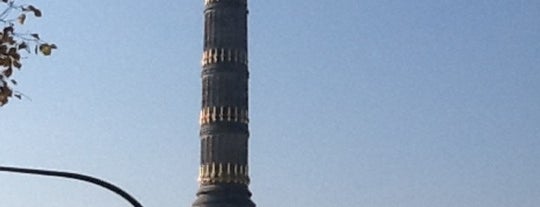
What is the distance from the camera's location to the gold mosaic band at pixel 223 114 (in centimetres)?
4509

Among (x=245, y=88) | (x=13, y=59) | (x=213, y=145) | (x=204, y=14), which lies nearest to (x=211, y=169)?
(x=213, y=145)

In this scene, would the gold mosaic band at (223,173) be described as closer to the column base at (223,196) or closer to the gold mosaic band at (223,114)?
the column base at (223,196)

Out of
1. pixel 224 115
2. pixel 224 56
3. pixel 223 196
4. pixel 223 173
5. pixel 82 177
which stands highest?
pixel 224 56

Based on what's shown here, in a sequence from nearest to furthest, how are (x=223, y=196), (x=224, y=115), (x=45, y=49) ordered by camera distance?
(x=45, y=49) < (x=223, y=196) < (x=224, y=115)

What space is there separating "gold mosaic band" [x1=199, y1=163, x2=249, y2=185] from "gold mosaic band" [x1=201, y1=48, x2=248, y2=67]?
465 centimetres

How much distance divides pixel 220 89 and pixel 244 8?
4.42m

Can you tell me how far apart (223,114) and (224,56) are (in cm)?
263

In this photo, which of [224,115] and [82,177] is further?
[224,115]

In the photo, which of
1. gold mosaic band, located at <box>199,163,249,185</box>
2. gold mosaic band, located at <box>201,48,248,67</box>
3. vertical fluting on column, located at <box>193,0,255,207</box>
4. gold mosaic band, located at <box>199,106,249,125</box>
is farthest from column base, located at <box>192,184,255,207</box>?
gold mosaic band, located at <box>201,48,248,67</box>

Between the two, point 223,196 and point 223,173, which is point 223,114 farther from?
point 223,196

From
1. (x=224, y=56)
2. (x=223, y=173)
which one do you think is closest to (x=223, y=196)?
(x=223, y=173)

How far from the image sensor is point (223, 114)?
148ft

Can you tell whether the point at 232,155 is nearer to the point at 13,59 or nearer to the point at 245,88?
the point at 245,88

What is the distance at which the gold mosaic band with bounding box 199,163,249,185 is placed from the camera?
45.0 meters
